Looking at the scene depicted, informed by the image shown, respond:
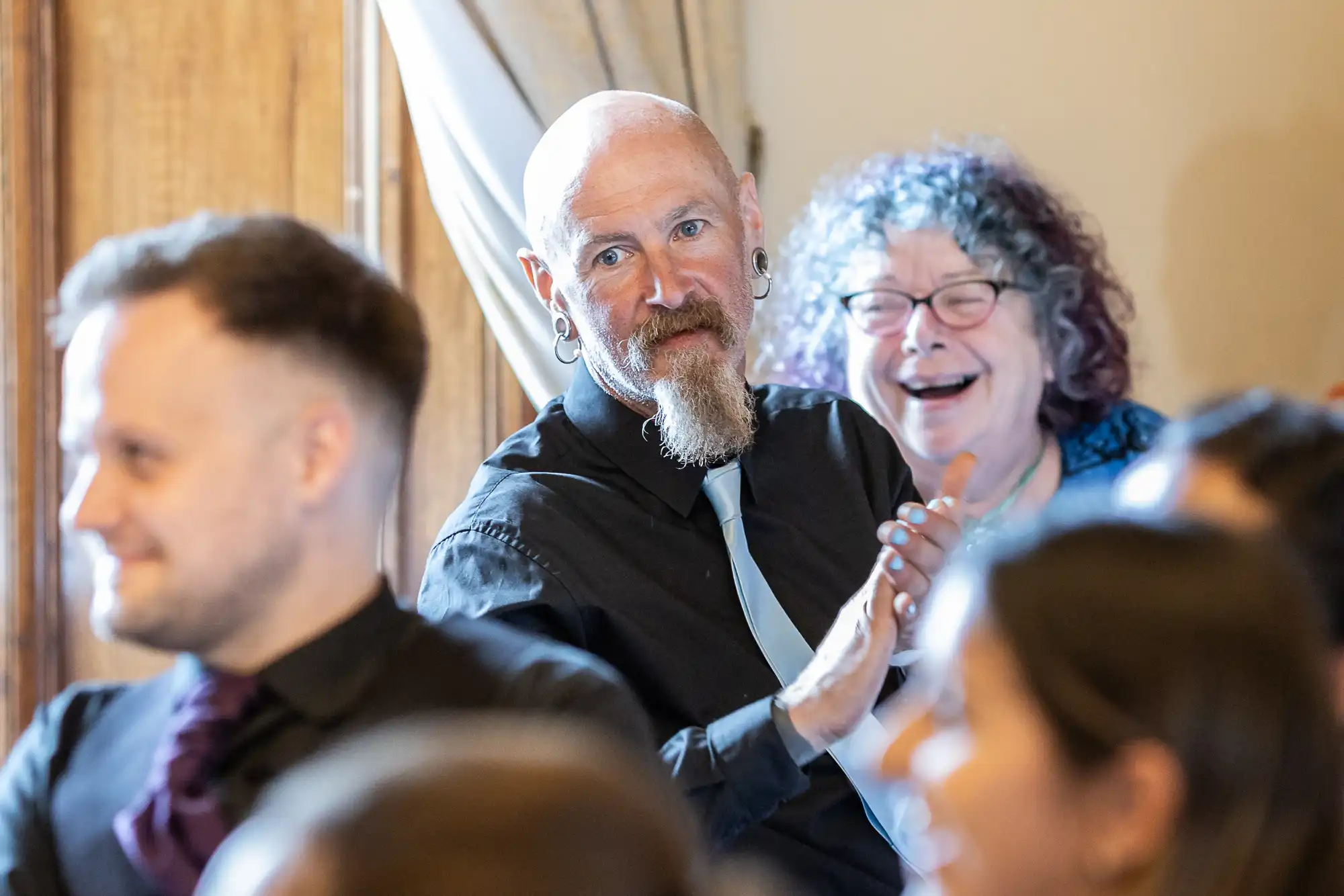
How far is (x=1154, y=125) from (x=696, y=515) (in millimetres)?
1499

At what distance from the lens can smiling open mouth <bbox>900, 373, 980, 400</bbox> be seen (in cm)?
210

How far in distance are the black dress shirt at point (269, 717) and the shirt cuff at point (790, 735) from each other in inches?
13.6

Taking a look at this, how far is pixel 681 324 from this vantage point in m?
1.66

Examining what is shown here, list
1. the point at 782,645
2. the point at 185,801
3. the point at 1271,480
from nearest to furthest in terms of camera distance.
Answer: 1. the point at 185,801
2. the point at 1271,480
3. the point at 782,645

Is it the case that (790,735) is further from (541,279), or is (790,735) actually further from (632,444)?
(541,279)

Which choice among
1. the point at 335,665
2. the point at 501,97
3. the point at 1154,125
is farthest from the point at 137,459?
the point at 1154,125

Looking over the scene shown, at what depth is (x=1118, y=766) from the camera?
2.47 ft

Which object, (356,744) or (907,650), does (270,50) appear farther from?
(356,744)

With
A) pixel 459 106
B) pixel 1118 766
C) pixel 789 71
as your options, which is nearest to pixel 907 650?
pixel 1118 766

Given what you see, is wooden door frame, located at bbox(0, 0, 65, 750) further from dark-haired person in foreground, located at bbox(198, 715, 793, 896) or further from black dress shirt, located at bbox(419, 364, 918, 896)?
dark-haired person in foreground, located at bbox(198, 715, 793, 896)

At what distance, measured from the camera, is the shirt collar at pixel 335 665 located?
0.93m

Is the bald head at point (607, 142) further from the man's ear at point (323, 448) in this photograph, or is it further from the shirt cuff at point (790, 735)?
the man's ear at point (323, 448)

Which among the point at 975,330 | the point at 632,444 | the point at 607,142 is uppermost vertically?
the point at 607,142

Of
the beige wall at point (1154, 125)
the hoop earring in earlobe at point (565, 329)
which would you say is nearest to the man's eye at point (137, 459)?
the hoop earring in earlobe at point (565, 329)
